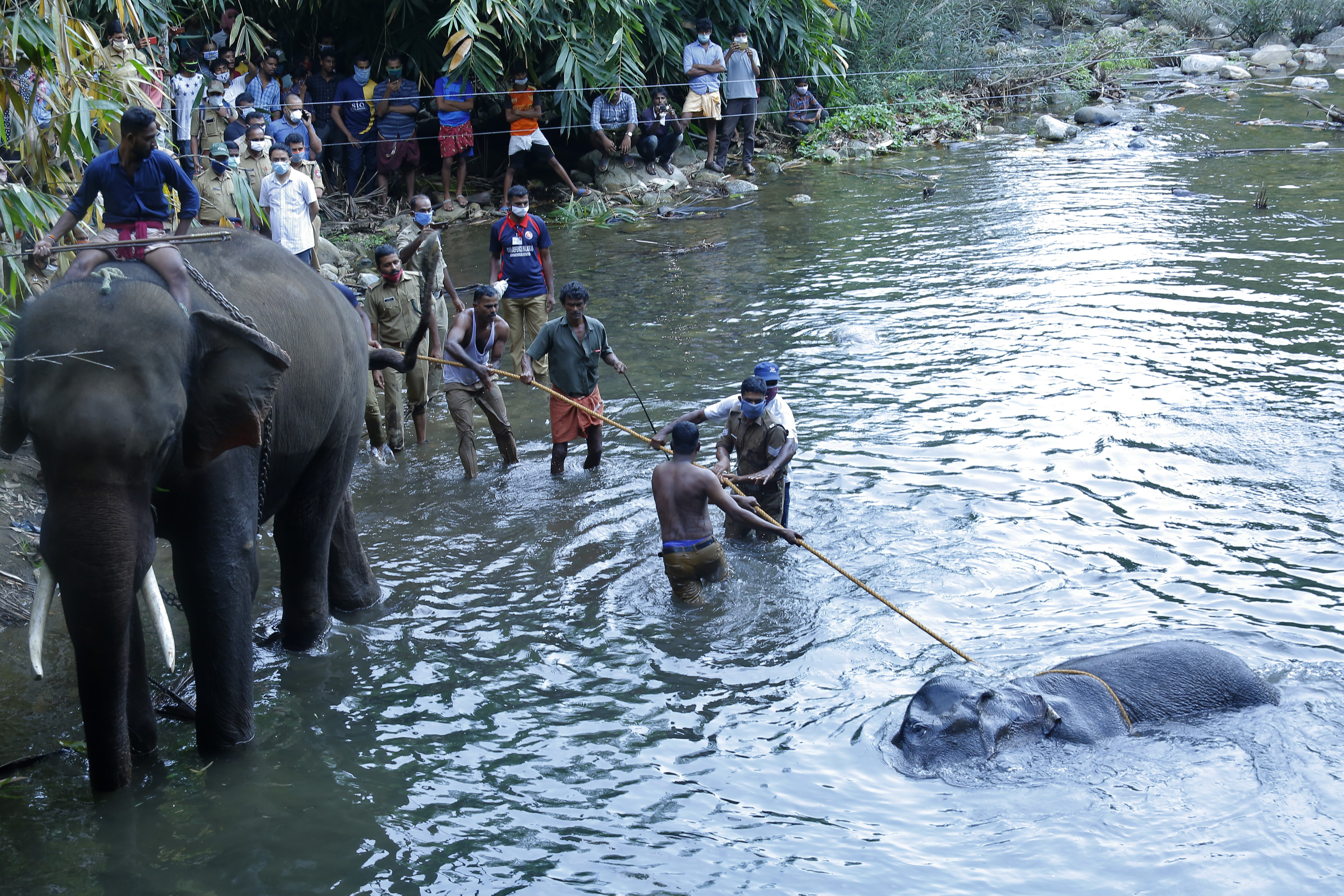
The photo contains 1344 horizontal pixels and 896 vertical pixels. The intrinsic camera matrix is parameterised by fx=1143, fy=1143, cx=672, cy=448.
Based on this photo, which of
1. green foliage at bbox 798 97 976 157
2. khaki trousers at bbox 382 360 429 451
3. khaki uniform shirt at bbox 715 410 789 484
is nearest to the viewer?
khaki uniform shirt at bbox 715 410 789 484

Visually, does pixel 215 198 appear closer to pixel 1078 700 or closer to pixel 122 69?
pixel 122 69

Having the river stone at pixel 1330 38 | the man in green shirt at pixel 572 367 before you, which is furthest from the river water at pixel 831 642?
the river stone at pixel 1330 38

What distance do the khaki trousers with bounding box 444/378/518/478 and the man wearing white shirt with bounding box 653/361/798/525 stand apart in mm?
1634

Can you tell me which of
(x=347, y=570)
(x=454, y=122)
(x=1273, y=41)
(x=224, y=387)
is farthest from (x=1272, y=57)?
(x=224, y=387)

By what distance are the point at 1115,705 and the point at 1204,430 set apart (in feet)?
13.3

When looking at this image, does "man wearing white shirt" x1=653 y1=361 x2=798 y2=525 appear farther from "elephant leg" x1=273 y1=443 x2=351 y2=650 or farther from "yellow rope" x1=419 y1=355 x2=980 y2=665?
"elephant leg" x1=273 y1=443 x2=351 y2=650

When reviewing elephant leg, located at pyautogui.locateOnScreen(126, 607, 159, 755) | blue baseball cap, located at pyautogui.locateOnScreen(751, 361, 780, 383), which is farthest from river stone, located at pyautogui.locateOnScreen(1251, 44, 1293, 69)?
elephant leg, located at pyautogui.locateOnScreen(126, 607, 159, 755)

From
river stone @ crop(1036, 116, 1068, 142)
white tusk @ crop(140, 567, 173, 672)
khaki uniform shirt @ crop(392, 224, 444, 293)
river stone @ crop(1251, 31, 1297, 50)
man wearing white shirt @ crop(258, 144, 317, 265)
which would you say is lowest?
white tusk @ crop(140, 567, 173, 672)

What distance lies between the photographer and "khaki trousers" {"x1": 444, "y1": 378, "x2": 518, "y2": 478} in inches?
348

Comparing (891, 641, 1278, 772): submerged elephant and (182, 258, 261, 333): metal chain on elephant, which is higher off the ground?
(182, 258, 261, 333): metal chain on elephant

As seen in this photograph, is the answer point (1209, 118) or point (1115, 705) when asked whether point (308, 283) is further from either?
point (1209, 118)

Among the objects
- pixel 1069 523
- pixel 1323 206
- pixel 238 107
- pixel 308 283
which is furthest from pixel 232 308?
pixel 1323 206

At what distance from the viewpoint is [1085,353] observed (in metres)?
10.5

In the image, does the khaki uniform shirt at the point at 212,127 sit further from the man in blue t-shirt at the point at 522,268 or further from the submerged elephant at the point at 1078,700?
the submerged elephant at the point at 1078,700
